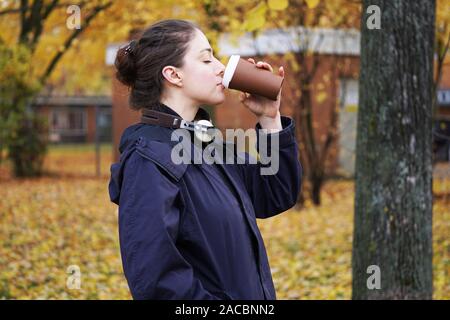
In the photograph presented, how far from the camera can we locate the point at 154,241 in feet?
5.73

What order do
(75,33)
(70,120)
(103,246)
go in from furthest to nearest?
(70,120) → (75,33) → (103,246)


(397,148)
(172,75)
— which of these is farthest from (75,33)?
(172,75)

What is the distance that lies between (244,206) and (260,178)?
0.24m

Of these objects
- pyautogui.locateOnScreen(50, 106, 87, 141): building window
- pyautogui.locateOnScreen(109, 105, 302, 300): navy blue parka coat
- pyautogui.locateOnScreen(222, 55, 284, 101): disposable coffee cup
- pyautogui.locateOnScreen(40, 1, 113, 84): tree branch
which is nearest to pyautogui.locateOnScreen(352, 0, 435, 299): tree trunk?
pyautogui.locateOnScreen(222, 55, 284, 101): disposable coffee cup

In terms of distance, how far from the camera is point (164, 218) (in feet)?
5.75

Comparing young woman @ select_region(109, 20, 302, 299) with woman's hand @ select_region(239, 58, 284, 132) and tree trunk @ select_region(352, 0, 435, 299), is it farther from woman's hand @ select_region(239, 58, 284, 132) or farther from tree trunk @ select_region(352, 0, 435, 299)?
tree trunk @ select_region(352, 0, 435, 299)

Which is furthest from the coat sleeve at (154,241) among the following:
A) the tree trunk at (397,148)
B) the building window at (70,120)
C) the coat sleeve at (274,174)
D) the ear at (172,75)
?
the building window at (70,120)

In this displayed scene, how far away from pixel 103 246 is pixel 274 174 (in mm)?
6127

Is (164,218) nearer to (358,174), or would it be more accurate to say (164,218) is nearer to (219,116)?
(358,174)

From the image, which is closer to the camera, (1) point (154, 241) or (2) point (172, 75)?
(1) point (154, 241)

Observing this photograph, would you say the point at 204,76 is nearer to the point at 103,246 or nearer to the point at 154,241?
the point at 154,241

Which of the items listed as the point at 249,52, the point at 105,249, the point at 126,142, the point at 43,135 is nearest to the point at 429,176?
the point at 126,142

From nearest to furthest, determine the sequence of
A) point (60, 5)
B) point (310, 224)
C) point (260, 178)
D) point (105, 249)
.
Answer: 1. point (260, 178)
2. point (105, 249)
3. point (310, 224)
4. point (60, 5)

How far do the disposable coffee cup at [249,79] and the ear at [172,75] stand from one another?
0.14 metres
